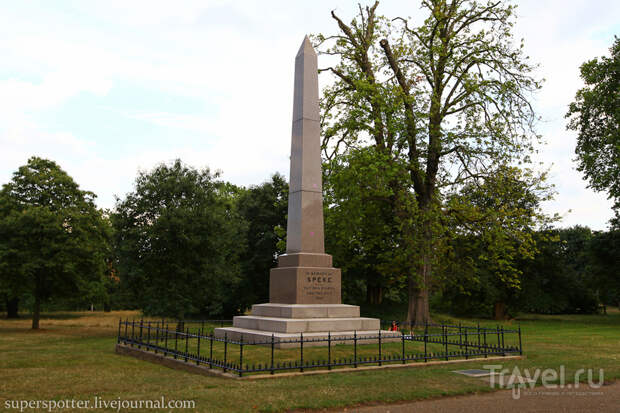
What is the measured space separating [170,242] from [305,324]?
15616 millimetres

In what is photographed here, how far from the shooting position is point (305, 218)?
16.6 metres

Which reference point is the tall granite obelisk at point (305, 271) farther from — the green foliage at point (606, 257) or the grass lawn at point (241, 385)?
the green foliage at point (606, 257)

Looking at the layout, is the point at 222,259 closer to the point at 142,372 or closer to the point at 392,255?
the point at 392,255

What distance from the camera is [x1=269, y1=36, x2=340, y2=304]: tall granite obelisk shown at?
15875 millimetres

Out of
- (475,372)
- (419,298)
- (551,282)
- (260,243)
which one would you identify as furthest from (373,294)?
(475,372)

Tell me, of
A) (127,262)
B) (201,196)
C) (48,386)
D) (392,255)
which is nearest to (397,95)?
(392,255)

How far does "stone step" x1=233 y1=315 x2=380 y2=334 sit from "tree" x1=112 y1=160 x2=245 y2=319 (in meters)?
12.8

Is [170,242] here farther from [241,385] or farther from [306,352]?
[241,385]

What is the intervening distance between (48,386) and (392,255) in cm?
1939

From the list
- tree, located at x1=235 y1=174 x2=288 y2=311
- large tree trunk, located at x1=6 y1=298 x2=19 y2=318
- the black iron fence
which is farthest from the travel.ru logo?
large tree trunk, located at x1=6 y1=298 x2=19 y2=318

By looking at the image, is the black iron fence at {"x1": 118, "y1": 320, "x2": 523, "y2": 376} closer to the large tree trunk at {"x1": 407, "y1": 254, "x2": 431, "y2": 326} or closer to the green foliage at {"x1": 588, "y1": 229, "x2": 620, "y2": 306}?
the large tree trunk at {"x1": 407, "y1": 254, "x2": 431, "y2": 326}

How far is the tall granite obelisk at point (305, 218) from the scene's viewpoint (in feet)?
52.1

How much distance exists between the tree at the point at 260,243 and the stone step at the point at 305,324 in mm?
23934

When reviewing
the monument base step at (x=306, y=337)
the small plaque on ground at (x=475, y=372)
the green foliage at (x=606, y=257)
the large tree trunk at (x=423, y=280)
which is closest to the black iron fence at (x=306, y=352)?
the monument base step at (x=306, y=337)
